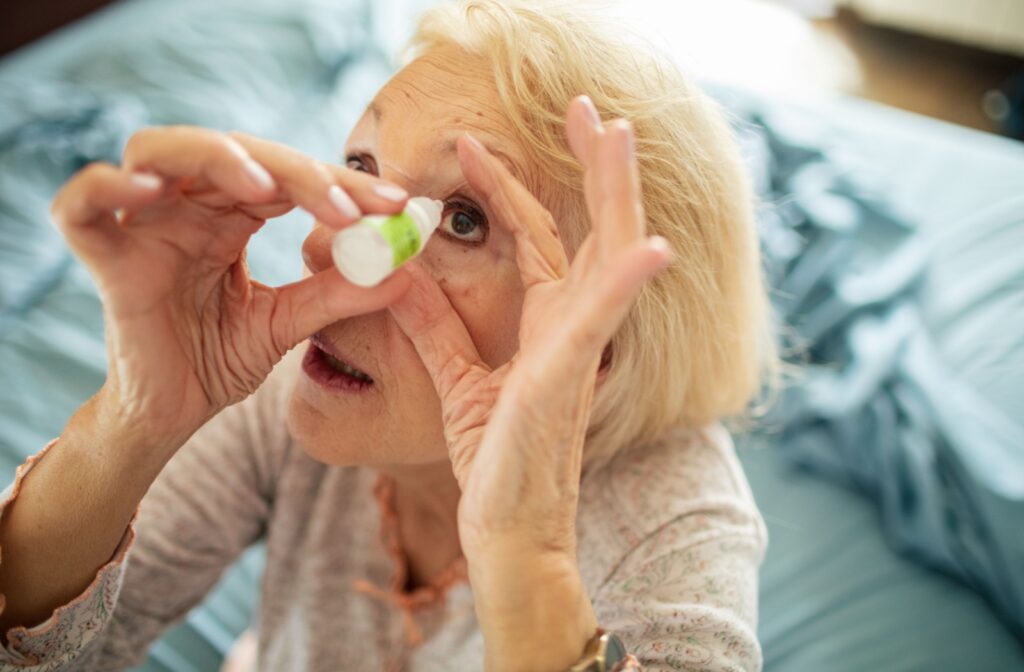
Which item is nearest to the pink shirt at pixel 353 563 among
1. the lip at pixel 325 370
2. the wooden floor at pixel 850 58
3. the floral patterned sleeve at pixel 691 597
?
the floral patterned sleeve at pixel 691 597

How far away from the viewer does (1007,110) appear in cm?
368

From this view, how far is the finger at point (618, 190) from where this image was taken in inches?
27.2

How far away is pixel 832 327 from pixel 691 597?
1019mm

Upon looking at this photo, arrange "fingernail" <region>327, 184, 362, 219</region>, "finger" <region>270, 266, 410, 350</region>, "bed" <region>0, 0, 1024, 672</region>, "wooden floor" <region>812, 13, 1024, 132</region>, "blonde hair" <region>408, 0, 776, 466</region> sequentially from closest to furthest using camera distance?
1. "fingernail" <region>327, 184, 362, 219</region>
2. "finger" <region>270, 266, 410, 350</region>
3. "blonde hair" <region>408, 0, 776, 466</region>
4. "bed" <region>0, 0, 1024, 672</region>
5. "wooden floor" <region>812, 13, 1024, 132</region>

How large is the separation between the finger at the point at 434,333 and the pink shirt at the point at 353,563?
0.35 m

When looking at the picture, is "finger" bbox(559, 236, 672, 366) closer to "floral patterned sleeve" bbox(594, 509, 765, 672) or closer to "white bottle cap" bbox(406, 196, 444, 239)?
"white bottle cap" bbox(406, 196, 444, 239)

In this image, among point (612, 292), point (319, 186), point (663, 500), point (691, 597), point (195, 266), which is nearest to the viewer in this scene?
point (612, 292)

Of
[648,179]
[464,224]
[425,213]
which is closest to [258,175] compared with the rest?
[425,213]

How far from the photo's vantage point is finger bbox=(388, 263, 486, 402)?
96cm

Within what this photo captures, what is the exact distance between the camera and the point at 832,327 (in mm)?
1837

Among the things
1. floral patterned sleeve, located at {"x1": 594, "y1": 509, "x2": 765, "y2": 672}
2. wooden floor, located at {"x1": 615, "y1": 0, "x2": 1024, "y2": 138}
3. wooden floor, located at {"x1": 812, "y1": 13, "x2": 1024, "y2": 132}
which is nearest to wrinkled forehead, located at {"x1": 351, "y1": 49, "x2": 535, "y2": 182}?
floral patterned sleeve, located at {"x1": 594, "y1": 509, "x2": 765, "y2": 672}

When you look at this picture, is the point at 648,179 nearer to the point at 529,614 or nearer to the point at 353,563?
the point at 529,614

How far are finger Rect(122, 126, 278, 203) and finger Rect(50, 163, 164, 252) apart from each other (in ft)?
0.06

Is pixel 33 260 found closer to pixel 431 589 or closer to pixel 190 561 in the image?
pixel 190 561
